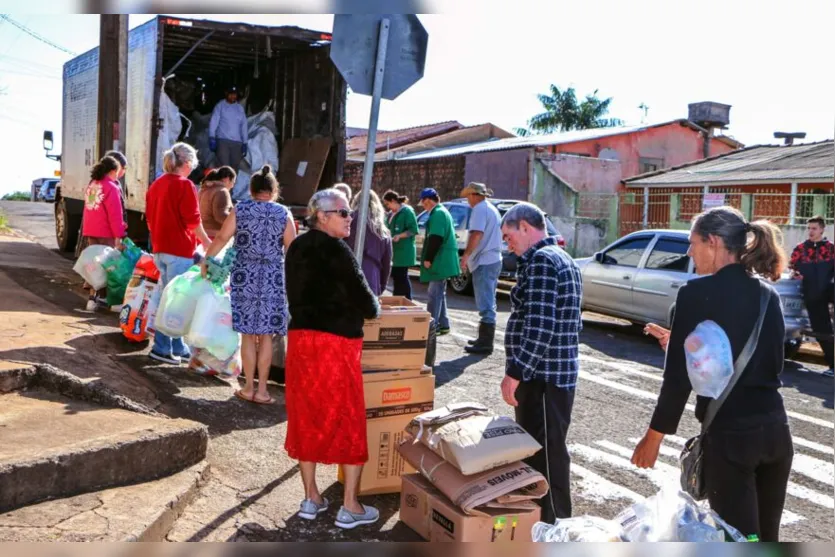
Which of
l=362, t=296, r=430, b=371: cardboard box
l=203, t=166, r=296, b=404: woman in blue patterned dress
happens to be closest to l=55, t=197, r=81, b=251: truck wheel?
l=203, t=166, r=296, b=404: woman in blue patterned dress

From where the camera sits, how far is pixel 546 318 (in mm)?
3992

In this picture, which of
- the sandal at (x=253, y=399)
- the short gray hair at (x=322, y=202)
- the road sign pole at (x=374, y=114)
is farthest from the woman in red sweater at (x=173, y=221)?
the short gray hair at (x=322, y=202)

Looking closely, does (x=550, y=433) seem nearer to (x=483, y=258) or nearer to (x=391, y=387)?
(x=391, y=387)

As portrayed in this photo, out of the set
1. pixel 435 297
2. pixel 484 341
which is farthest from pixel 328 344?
pixel 435 297

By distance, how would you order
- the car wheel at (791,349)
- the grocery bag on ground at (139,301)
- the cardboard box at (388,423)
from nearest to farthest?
the cardboard box at (388,423), the grocery bag on ground at (139,301), the car wheel at (791,349)

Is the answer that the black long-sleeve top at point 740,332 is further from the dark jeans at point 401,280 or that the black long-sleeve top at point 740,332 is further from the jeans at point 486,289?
the dark jeans at point 401,280

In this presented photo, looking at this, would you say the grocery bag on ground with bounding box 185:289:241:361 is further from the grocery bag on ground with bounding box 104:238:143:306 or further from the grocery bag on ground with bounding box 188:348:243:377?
the grocery bag on ground with bounding box 104:238:143:306

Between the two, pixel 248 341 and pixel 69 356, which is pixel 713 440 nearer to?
A: pixel 248 341

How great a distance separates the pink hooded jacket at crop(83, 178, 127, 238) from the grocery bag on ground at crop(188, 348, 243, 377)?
96.6 inches

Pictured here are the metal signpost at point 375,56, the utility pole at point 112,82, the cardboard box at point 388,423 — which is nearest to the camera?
the cardboard box at point 388,423

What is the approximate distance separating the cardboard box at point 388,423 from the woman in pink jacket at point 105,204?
480 cm

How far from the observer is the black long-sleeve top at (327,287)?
4281mm

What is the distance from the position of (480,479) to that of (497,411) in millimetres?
3013

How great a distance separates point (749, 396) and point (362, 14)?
312 centimetres
